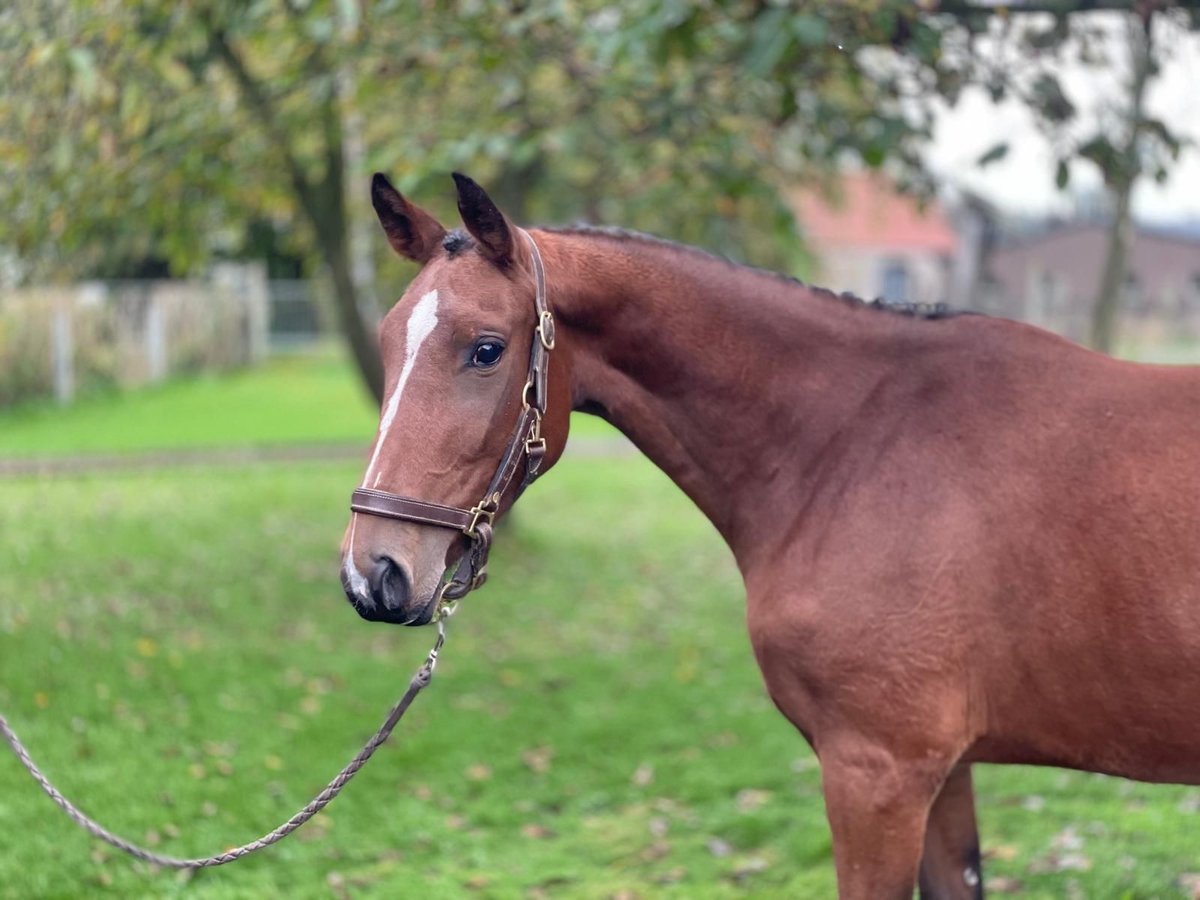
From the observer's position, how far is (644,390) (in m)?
3.24

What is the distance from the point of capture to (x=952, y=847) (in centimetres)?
339

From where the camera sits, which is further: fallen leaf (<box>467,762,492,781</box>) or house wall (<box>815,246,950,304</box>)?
house wall (<box>815,246,950,304</box>)

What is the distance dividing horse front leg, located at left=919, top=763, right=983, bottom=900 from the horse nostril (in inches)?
67.4

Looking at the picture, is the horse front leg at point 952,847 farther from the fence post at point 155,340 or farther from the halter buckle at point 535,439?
the fence post at point 155,340

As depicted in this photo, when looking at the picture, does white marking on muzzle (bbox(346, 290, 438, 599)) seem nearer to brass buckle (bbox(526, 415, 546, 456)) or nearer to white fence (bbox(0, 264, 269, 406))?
brass buckle (bbox(526, 415, 546, 456))

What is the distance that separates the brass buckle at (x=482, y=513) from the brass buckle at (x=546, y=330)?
1.29 ft

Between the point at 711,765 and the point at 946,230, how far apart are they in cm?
4577

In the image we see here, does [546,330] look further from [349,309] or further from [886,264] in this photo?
[886,264]

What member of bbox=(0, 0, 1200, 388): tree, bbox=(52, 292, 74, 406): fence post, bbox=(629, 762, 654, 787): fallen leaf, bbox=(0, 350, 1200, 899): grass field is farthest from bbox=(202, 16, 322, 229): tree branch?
bbox=(52, 292, 74, 406): fence post

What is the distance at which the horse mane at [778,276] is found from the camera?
325 centimetres

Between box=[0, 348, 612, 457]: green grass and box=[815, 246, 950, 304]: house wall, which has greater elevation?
box=[0, 348, 612, 457]: green grass

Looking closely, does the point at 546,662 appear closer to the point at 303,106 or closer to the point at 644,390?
the point at 303,106

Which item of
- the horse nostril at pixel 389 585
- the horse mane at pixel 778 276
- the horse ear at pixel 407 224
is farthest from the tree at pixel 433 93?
the horse nostril at pixel 389 585

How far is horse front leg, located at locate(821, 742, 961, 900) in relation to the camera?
288 centimetres
